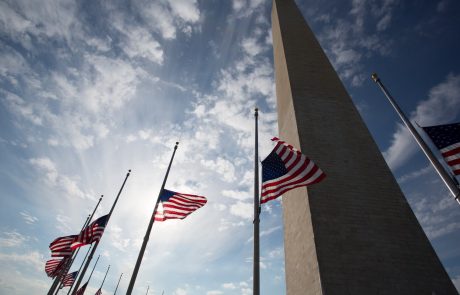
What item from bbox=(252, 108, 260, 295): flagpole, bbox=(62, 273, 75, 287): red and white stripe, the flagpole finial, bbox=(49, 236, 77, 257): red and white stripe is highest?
the flagpole finial

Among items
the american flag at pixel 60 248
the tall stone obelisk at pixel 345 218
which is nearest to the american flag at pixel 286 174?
the tall stone obelisk at pixel 345 218

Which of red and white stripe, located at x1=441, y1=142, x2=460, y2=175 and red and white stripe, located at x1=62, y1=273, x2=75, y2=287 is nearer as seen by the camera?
red and white stripe, located at x1=441, y1=142, x2=460, y2=175

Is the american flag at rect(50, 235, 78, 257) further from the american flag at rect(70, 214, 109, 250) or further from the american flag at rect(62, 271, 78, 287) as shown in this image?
the american flag at rect(62, 271, 78, 287)

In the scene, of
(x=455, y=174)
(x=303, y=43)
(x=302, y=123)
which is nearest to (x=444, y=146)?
(x=455, y=174)

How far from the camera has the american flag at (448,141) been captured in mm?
5828

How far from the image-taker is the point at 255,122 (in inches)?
387

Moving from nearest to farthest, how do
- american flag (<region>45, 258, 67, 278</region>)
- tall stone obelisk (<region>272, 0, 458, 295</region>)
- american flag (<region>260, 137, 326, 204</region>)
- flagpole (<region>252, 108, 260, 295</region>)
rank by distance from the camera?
flagpole (<region>252, 108, 260, 295</region>) → american flag (<region>260, 137, 326, 204</region>) → tall stone obelisk (<region>272, 0, 458, 295</region>) → american flag (<region>45, 258, 67, 278</region>)

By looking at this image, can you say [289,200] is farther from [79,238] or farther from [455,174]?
[79,238]

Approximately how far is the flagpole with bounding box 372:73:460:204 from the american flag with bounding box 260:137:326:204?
8.05 ft

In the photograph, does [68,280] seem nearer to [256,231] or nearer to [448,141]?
[256,231]

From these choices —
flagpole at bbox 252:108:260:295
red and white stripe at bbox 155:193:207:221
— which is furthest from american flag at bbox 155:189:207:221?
flagpole at bbox 252:108:260:295

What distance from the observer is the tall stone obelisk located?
845 centimetres

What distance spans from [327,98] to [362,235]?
7.87m

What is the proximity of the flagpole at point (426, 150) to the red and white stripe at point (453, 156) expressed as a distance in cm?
19
